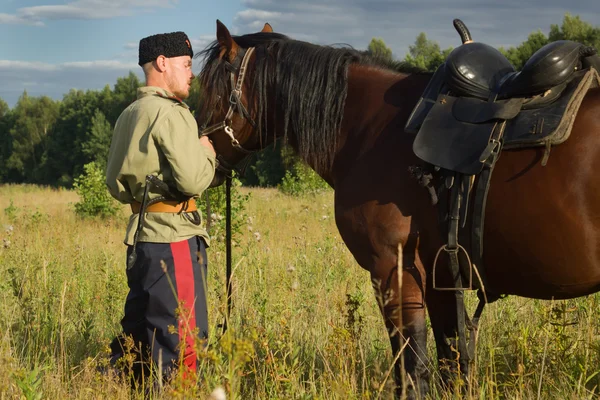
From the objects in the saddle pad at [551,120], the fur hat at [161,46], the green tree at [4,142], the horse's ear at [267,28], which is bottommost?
the green tree at [4,142]

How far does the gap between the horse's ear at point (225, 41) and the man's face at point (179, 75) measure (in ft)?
0.70

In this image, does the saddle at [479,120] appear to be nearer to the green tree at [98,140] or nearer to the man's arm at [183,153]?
the man's arm at [183,153]

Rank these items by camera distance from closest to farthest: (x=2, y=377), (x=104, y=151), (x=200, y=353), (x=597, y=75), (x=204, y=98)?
(x=200, y=353)
(x=597, y=75)
(x=2, y=377)
(x=204, y=98)
(x=104, y=151)

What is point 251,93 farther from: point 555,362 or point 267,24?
point 555,362

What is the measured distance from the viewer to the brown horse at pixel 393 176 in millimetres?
2641

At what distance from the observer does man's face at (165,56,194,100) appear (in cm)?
329

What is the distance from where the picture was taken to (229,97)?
3.49 meters

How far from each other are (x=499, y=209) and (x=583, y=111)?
562mm

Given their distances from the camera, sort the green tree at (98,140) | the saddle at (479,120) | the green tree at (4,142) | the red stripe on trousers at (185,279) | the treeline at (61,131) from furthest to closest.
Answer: the green tree at (4,142)
the treeline at (61,131)
the green tree at (98,140)
the red stripe on trousers at (185,279)
the saddle at (479,120)

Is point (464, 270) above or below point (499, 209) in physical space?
below

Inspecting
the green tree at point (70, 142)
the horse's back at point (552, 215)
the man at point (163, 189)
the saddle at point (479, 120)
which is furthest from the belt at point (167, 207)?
the green tree at point (70, 142)

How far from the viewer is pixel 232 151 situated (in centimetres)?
360

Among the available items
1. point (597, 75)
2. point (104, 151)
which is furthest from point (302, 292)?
point (104, 151)

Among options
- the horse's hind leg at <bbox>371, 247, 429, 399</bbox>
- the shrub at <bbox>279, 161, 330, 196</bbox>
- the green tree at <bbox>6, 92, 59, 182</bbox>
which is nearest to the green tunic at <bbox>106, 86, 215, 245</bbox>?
the horse's hind leg at <bbox>371, 247, 429, 399</bbox>
